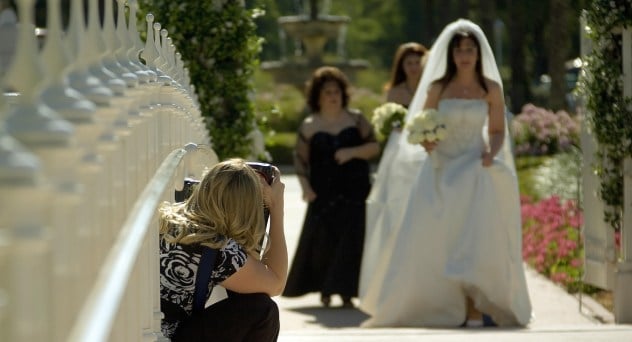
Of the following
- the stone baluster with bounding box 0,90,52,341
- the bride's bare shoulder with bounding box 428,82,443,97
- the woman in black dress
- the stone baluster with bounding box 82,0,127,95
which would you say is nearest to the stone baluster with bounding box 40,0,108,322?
the stone baluster with bounding box 82,0,127,95

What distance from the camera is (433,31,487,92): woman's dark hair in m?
8.86

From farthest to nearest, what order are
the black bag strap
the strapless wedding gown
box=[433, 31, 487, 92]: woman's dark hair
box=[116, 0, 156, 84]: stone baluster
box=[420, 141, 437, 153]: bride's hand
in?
box=[433, 31, 487, 92]: woman's dark hair, box=[420, 141, 437, 153]: bride's hand, the strapless wedding gown, the black bag strap, box=[116, 0, 156, 84]: stone baluster

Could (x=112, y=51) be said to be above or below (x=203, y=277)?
above

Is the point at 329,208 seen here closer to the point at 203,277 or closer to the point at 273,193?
the point at 273,193

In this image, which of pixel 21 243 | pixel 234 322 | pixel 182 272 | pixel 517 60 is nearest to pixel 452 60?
pixel 234 322

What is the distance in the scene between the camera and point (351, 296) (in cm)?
984

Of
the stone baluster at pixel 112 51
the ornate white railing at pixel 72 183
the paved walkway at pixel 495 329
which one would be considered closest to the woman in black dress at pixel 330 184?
the paved walkway at pixel 495 329

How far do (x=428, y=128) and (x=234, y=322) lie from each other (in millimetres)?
4549

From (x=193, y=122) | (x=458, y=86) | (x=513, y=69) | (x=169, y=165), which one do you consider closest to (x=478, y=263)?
(x=458, y=86)

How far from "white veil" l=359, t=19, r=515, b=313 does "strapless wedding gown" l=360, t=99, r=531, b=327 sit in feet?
0.32

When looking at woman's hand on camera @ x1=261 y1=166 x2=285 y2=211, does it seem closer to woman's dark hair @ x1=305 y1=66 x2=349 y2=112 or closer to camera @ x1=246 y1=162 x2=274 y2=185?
camera @ x1=246 y1=162 x2=274 y2=185

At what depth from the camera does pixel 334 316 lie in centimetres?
949

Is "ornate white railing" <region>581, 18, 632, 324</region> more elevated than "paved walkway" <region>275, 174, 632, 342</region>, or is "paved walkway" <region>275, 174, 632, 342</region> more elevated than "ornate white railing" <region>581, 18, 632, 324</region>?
"ornate white railing" <region>581, 18, 632, 324</region>

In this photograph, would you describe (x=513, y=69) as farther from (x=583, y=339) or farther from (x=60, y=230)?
(x=60, y=230)
